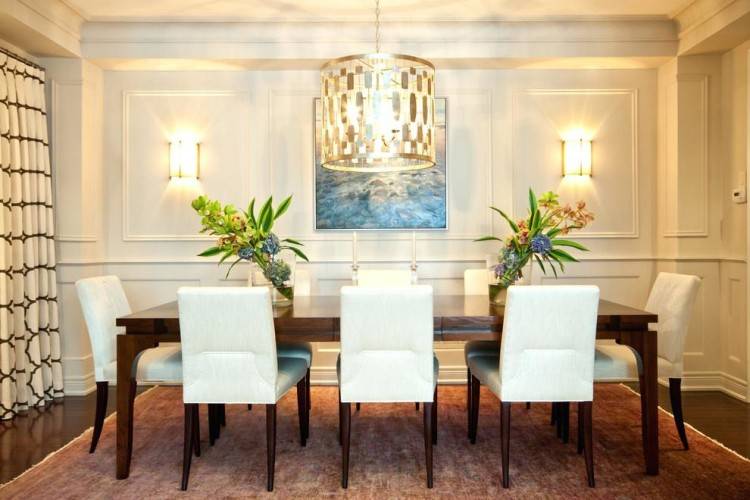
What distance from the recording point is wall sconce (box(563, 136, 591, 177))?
419 cm

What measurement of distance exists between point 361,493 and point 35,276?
2705mm

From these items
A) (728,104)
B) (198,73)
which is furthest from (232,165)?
(728,104)

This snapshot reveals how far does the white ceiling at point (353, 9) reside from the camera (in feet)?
12.0

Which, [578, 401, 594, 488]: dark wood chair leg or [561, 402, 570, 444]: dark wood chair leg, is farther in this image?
[561, 402, 570, 444]: dark wood chair leg

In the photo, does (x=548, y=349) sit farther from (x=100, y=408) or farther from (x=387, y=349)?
(x=100, y=408)

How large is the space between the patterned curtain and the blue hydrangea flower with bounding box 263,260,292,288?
179cm

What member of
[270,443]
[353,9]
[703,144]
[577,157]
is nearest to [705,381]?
[703,144]

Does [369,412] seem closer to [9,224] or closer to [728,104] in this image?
[9,224]

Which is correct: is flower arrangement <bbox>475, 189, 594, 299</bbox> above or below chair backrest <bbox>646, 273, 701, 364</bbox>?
above

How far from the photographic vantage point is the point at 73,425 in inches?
129

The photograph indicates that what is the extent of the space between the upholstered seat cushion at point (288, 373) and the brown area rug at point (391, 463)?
1.31ft

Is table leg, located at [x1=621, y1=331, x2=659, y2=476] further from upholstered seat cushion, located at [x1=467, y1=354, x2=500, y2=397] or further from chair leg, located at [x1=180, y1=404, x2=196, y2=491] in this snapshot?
chair leg, located at [x1=180, y1=404, x2=196, y2=491]

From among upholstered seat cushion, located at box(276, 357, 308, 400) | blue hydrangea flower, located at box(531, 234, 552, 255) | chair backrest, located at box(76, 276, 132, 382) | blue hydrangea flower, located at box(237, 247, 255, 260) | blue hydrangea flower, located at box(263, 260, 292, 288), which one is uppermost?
blue hydrangea flower, located at box(531, 234, 552, 255)

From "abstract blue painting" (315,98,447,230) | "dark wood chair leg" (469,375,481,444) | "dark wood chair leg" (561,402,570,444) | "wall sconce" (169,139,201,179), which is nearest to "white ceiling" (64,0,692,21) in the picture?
"abstract blue painting" (315,98,447,230)
